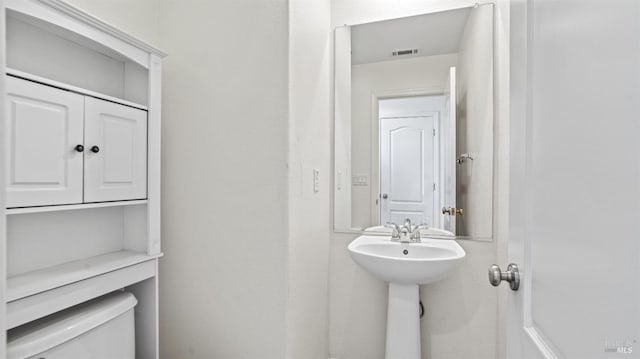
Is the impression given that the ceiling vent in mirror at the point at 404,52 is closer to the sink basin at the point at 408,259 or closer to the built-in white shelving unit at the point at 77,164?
the sink basin at the point at 408,259

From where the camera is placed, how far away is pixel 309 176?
1.64 metres

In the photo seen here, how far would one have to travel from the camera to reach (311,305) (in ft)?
5.44

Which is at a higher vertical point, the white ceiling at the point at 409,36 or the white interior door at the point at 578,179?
the white ceiling at the point at 409,36

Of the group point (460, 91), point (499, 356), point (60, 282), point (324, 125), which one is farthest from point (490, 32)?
point (60, 282)

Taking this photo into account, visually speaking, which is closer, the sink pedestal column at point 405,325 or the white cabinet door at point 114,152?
the white cabinet door at point 114,152

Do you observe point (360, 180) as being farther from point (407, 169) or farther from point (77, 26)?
point (77, 26)

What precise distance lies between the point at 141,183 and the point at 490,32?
1.88m

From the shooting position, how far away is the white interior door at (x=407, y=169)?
186 centimetres

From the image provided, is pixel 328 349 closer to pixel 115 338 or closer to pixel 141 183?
pixel 115 338

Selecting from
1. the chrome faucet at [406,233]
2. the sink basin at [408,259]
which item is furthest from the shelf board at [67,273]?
the chrome faucet at [406,233]

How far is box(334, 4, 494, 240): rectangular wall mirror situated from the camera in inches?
68.2

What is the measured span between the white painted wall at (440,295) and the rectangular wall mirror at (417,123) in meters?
0.06

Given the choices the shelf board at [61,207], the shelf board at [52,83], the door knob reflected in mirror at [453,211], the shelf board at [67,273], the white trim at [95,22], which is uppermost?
the white trim at [95,22]

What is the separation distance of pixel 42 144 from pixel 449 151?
1.80 m
